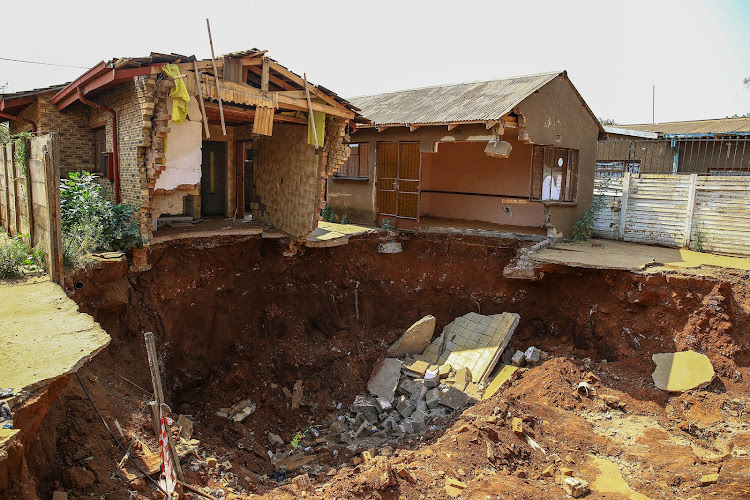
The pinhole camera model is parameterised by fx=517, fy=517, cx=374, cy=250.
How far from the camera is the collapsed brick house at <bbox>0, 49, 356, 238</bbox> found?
8.80 metres

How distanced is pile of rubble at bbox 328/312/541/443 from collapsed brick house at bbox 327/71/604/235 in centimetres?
296

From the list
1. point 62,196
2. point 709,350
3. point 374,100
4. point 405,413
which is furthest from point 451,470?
point 374,100

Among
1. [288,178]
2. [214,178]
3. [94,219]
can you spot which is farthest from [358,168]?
[94,219]

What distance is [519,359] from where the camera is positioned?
36.1 ft

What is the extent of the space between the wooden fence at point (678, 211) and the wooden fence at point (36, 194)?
12.4 meters

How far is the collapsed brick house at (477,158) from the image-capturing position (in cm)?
1224

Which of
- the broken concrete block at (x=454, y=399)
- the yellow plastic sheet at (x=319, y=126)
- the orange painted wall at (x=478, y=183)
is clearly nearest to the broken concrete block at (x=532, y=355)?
the broken concrete block at (x=454, y=399)

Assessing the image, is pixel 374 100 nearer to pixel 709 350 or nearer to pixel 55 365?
pixel 709 350

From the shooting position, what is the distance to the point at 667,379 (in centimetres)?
947

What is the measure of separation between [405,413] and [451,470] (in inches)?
113

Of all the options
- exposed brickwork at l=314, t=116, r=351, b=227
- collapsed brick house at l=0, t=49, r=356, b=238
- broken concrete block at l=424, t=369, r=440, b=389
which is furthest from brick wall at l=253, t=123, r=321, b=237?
broken concrete block at l=424, t=369, r=440, b=389

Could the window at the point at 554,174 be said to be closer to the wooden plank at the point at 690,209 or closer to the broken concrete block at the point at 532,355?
the wooden plank at the point at 690,209

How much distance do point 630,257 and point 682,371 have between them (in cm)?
273

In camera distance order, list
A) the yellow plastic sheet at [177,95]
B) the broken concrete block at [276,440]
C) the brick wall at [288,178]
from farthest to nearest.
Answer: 1. the brick wall at [288,178]
2. the broken concrete block at [276,440]
3. the yellow plastic sheet at [177,95]
